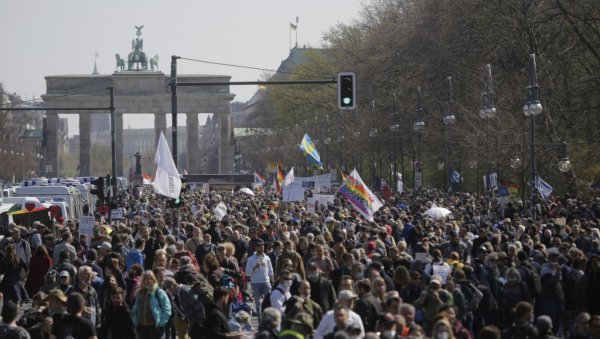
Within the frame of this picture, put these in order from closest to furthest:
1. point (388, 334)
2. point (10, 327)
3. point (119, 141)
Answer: point (388, 334)
point (10, 327)
point (119, 141)

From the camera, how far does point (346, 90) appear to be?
30.6 m

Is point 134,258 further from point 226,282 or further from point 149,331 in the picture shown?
point 149,331

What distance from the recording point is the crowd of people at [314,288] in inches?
527

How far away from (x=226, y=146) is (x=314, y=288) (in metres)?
120

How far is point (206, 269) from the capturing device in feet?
60.2

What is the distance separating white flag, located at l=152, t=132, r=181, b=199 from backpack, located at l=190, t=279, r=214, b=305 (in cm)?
952

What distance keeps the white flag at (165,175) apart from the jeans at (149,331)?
10.0m

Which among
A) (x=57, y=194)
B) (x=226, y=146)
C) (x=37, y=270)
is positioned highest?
(x=226, y=146)

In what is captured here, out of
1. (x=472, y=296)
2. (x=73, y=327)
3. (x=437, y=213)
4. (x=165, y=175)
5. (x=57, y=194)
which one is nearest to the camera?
(x=73, y=327)

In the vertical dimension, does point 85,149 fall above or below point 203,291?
above

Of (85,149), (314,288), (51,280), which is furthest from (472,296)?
(85,149)

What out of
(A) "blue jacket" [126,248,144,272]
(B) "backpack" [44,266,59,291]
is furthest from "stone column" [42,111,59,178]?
(B) "backpack" [44,266,59,291]

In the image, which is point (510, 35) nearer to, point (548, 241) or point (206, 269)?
point (548, 241)

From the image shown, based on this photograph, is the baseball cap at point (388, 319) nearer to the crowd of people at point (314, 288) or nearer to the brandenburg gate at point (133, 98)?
the crowd of people at point (314, 288)
